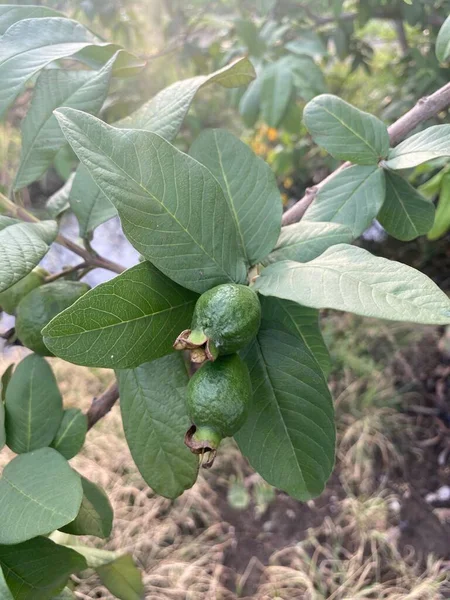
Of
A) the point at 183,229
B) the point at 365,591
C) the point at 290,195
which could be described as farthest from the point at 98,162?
the point at 290,195

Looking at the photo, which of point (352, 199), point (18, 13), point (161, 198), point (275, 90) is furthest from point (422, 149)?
point (275, 90)

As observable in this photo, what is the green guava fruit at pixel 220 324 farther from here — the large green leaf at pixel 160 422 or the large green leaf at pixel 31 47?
the large green leaf at pixel 31 47

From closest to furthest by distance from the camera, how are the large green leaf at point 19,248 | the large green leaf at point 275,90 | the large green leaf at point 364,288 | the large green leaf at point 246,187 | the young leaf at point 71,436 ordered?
the large green leaf at point 364,288, the large green leaf at point 19,248, the large green leaf at point 246,187, the young leaf at point 71,436, the large green leaf at point 275,90

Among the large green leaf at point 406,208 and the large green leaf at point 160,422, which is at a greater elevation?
the large green leaf at point 406,208

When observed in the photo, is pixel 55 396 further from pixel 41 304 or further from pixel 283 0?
pixel 283 0

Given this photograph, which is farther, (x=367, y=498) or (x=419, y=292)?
(x=367, y=498)

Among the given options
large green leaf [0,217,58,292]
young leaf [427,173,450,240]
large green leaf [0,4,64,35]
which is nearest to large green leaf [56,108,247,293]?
large green leaf [0,217,58,292]

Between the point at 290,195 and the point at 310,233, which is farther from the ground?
the point at 310,233

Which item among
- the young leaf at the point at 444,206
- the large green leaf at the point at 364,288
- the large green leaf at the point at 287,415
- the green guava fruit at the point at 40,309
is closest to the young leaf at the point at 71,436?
the green guava fruit at the point at 40,309
